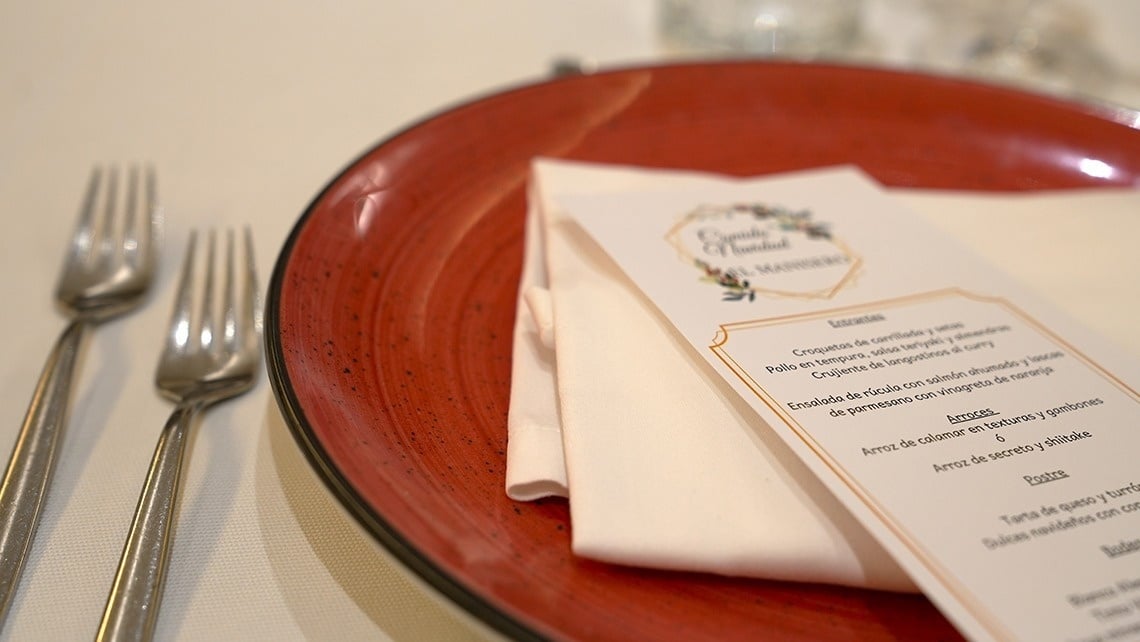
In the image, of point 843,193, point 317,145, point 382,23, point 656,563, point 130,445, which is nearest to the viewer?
point 656,563

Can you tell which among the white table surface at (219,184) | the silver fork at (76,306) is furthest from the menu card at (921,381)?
the silver fork at (76,306)

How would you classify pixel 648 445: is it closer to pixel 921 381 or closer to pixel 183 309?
pixel 921 381

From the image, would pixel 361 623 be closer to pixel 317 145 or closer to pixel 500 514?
pixel 500 514

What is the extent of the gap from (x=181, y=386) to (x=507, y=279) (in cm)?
19

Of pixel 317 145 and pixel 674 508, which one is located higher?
pixel 317 145

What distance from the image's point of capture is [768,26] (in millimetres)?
887

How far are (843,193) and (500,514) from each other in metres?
0.34

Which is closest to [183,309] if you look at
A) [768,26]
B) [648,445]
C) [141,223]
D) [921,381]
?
[141,223]

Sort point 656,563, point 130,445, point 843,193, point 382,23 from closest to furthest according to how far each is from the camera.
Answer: point 656,563
point 130,445
point 843,193
point 382,23

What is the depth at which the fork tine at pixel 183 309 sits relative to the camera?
505mm

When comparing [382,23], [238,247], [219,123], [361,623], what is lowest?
[361,623]

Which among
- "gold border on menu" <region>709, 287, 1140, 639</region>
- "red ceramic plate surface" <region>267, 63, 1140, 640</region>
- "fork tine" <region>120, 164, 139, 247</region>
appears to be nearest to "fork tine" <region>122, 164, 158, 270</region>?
"fork tine" <region>120, 164, 139, 247</region>

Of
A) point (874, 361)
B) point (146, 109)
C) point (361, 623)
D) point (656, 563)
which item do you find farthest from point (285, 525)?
point (146, 109)

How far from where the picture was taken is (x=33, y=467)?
43cm
